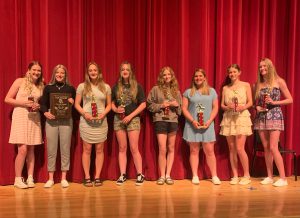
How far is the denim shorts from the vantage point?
435cm

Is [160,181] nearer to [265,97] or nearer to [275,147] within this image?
[275,147]

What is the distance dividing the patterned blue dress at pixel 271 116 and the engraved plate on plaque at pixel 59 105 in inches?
96.9

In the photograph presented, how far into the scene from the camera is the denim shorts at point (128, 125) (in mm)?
4348

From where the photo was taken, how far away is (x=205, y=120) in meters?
4.43

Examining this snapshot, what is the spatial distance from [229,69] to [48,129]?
246 cm

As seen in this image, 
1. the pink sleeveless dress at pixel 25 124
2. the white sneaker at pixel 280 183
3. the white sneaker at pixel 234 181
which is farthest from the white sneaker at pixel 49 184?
the white sneaker at pixel 280 183

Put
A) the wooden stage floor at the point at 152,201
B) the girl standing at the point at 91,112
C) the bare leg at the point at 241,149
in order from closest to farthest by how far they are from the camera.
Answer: the wooden stage floor at the point at 152,201, the girl standing at the point at 91,112, the bare leg at the point at 241,149

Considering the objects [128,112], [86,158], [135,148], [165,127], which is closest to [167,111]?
[165,127]

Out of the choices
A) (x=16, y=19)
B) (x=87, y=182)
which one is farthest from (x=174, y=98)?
(x=16, y=19)

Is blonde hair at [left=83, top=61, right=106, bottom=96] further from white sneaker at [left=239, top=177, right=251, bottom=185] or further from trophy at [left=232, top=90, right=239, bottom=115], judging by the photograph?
white sneaker at [left=239, top=177, right=251, bottom=185]

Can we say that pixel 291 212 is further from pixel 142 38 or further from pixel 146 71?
pixel 142 38

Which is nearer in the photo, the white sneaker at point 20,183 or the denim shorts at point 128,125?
the white sneaker at point 20,183

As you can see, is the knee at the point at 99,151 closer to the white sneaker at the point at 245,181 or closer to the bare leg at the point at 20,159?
the bare leg at the point at 20,159

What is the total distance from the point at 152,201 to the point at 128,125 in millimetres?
1116
